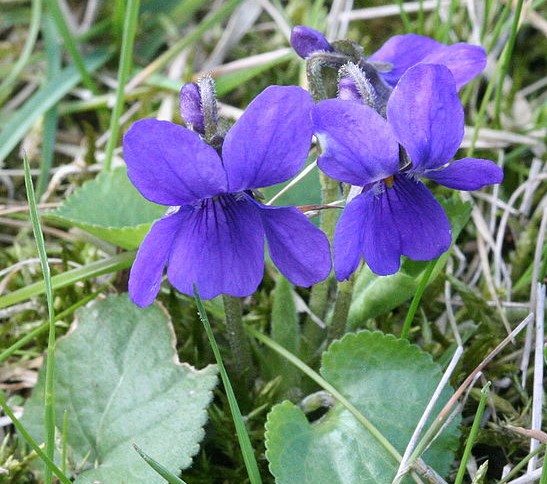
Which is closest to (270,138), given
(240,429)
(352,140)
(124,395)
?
(352,140)

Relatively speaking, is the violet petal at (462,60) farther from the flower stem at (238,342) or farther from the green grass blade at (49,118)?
the green grass blade at (49,118)

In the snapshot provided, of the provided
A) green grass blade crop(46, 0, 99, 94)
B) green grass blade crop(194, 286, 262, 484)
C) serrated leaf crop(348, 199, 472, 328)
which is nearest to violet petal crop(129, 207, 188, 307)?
green grass blade crop(194, 286, 262, 484)

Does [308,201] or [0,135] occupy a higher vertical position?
[0,135]

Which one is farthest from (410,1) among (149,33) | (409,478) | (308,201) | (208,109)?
(409,478)

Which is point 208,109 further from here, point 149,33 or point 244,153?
point 149,33

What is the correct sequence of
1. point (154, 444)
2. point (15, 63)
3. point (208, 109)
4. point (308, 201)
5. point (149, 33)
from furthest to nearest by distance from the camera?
point (149, 33), point (15, 63), point (308, 201), point (154, 444), point (208, 109)

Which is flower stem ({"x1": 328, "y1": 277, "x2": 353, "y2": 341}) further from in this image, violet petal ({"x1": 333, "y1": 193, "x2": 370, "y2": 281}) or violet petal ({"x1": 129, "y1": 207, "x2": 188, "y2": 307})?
violet petal ({"x1": 129, "y1": 207, "x2": 188, "y2": 307})

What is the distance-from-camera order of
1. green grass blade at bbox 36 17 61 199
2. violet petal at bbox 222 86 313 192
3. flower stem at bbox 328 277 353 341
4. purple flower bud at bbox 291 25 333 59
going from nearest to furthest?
violet petal at bbox 222 86 313 192, purple flower bud at bbox 291 25 333 59, flower stem at bbox 328 277 353 341, green grass blade at bbox 36 17 61 199

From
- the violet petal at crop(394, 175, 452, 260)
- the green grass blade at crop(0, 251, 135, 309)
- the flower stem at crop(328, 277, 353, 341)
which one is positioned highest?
the violet petal at crop(394, 175, 452, 260)
